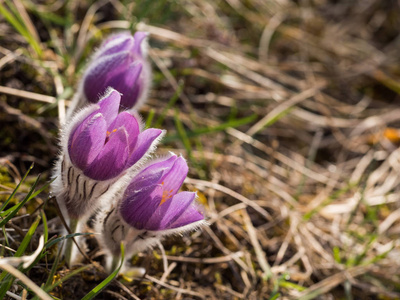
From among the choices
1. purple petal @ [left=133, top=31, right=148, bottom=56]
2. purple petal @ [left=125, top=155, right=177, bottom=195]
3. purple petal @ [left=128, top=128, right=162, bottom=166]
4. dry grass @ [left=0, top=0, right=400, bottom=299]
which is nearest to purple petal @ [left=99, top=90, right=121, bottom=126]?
purple petal @ [left=128, top=128, right=162, bottom=166]

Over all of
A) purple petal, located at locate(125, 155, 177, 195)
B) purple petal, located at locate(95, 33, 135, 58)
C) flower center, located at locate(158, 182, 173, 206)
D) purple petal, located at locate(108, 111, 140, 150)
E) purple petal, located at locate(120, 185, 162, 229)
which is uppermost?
purple petal, located at locate(95, 33, 135, 58)

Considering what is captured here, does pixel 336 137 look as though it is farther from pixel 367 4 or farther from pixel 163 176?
pixel 163 176

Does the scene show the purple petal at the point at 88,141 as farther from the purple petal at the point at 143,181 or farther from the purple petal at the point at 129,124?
the purple petal at the point at 143,181

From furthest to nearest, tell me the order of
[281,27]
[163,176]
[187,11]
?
[281,27], [187,11], [163,176]

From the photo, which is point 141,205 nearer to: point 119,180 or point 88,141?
point 119,180

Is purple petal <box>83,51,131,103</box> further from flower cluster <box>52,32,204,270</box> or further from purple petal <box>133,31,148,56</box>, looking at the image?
flower cluster <box>52,32,204,270</box>

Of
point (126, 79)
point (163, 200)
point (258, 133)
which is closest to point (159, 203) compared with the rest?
point (163, 200)

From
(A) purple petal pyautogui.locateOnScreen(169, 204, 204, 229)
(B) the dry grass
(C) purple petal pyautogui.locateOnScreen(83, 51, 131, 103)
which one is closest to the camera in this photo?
(A) purple petal pyautogui.locateOnScreen(169, 204, 204, 229)

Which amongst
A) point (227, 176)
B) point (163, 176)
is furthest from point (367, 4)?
point (163, 176)
